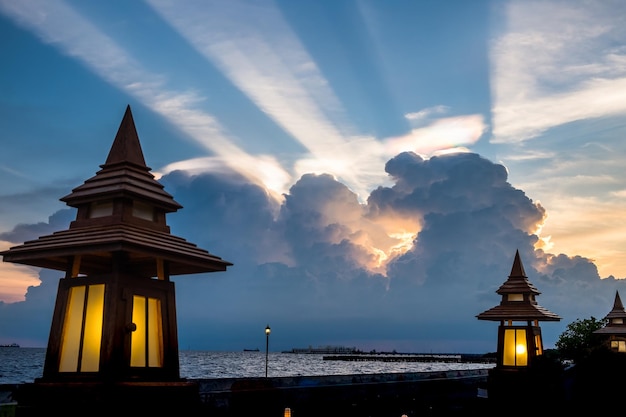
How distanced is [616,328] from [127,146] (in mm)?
49044

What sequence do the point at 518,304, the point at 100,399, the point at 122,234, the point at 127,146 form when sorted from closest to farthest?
the point at 100,399, the point at 122,234, the point at 127,146, the point at 518,304

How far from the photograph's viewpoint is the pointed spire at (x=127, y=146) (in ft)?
49.4

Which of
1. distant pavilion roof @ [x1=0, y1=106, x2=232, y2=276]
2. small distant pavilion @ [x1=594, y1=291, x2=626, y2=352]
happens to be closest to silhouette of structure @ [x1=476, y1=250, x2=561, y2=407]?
small distant pavilion @ [x1=594, y1=291, x2=626, y2=352]

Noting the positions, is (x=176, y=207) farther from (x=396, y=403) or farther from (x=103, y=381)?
(x=396, y=403)

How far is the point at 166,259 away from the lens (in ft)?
45.7

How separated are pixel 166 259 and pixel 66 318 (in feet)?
8.04

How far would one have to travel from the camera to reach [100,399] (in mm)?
12406

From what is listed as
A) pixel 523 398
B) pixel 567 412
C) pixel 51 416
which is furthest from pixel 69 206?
pixel 523 398

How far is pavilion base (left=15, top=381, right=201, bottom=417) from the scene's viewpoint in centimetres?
1247

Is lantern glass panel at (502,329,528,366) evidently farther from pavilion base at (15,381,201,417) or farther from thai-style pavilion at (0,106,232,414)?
pavilion base at (15,381,201,417)

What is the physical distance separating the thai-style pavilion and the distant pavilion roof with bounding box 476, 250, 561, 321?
2406 cm

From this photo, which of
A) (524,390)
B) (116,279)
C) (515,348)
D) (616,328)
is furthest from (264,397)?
(616,328)

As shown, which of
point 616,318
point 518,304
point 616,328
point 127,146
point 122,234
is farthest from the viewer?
point 616,318

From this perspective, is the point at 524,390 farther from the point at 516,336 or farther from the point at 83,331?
the point at 83,331
